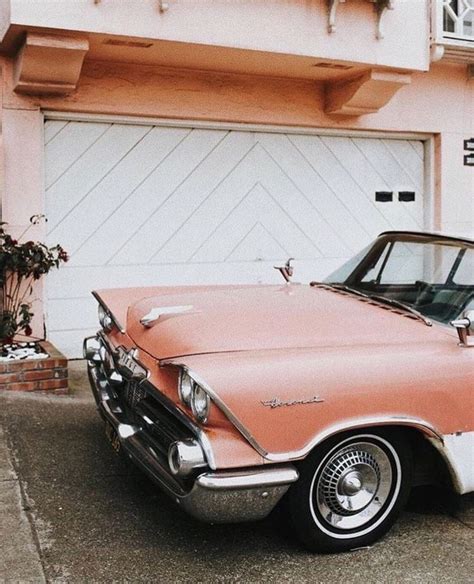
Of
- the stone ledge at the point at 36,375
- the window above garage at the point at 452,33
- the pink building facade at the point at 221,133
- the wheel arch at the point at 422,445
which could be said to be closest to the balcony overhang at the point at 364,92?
the pink building facade at the point at 221,133

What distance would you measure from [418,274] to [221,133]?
12.9 feet

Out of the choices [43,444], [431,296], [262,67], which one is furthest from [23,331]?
[431,296]

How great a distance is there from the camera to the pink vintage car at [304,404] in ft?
10.2

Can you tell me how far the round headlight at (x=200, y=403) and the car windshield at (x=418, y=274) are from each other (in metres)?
1.37

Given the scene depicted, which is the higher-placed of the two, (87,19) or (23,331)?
(87,19)

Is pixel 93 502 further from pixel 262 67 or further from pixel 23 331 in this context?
pixel 262 67

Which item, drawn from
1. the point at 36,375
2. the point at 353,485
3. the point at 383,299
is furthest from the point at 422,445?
the point at 36,375

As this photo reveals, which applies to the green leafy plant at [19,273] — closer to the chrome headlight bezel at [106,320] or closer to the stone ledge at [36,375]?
the stone ledge at [36,375]

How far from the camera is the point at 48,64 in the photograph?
20.7ft

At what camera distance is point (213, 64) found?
718cm

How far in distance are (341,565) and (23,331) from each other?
14.0ft

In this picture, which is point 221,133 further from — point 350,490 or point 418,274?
point 350,490

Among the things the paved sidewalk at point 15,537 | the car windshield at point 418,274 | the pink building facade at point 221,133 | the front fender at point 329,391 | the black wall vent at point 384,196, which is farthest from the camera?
the black wall vent at point 384,196

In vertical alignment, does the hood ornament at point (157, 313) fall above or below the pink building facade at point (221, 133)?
below
